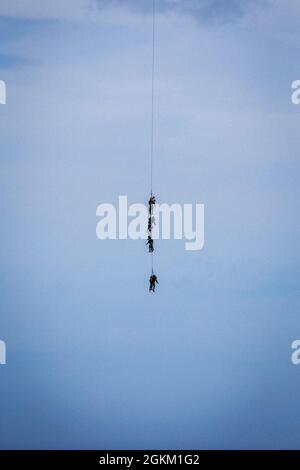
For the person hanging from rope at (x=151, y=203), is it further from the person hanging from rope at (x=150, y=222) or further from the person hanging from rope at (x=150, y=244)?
the person hanging from rope at (x=150, y=244)

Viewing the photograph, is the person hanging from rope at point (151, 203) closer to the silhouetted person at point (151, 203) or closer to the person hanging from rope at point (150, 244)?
the silhouetted person at point (151, 203)

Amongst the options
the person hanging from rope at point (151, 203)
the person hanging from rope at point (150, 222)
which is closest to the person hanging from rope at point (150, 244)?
the person hanging from rope at point (150, 222)

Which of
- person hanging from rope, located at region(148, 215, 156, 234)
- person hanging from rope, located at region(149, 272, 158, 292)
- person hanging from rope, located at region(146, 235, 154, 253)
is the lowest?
person hanging from rope, located at region(149, 272, 158, 292)

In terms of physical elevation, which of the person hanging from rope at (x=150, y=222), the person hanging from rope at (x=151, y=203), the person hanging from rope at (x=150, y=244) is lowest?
the person hanging from rope at (x=150, y=244)

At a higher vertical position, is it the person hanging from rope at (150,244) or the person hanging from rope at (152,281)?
the person hanging from rope at (150,244)

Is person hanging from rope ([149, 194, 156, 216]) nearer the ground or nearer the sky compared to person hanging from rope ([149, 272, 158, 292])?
nearer the sky

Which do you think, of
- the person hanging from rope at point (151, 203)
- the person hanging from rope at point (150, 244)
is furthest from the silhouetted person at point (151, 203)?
the person hanging from rope at point (150, 244)

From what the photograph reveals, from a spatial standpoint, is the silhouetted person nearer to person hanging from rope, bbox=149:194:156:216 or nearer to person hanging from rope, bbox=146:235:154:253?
person hanging from rope, bbox=149:194:156:216

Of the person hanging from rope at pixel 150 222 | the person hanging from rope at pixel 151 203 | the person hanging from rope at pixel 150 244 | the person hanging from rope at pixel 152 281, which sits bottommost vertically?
the person hanging from rope at pixel 152 281

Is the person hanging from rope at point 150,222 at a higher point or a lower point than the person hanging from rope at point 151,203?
lower

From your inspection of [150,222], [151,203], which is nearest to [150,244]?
[150,222]

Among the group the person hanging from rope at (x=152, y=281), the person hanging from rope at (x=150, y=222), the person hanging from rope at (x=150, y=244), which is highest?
the person hanging from rope at (x=150, y=222)

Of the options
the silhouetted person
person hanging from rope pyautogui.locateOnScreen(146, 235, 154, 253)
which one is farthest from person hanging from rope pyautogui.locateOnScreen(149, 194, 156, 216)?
person hanging from rope pyautogui.locateOnScreen(146, 235, 154, 253)

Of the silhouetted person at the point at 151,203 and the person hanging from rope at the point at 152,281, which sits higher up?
the silhouetted person at the point at 151,203
